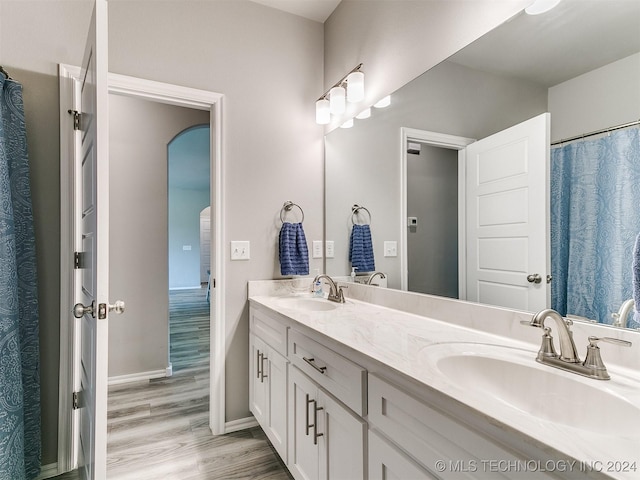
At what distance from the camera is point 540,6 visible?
1135 mm

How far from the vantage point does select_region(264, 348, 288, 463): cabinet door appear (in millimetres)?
1613

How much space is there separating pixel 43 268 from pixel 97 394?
1008mm

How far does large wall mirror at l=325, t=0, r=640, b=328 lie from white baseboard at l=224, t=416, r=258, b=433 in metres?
1.28

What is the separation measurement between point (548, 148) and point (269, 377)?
161cm

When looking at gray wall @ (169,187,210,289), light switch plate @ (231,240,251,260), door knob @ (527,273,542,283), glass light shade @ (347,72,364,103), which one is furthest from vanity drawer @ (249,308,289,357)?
gray wall @ (169,187,210,289)

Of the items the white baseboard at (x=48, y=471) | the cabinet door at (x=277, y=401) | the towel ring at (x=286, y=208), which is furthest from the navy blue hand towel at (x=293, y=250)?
the white baseboard at (x=48, y=471)

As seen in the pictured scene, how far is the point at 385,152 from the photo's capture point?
1.92m

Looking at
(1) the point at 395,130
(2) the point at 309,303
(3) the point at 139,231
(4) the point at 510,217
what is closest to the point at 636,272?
(4) the point at 510,217

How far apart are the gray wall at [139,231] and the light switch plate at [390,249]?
6.59 feet

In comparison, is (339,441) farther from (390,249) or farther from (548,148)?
(548,148)

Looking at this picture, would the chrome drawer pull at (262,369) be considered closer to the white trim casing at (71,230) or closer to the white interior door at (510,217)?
the white trim casing at (71,230)

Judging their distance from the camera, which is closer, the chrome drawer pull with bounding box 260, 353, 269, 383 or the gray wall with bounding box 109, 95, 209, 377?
the chrome drawer pull with bounding box 260, 353, 269, 383

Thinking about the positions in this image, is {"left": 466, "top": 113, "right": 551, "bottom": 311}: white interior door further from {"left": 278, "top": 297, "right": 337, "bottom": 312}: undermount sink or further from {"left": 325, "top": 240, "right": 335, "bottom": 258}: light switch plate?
{"left": 325, "top": 240, "right": 335, "bottom": 258}: light switch plate

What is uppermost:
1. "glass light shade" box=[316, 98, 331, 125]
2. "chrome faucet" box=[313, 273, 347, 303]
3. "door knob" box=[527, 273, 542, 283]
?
"glass light shade" box=[316, 98, 331, 125]
